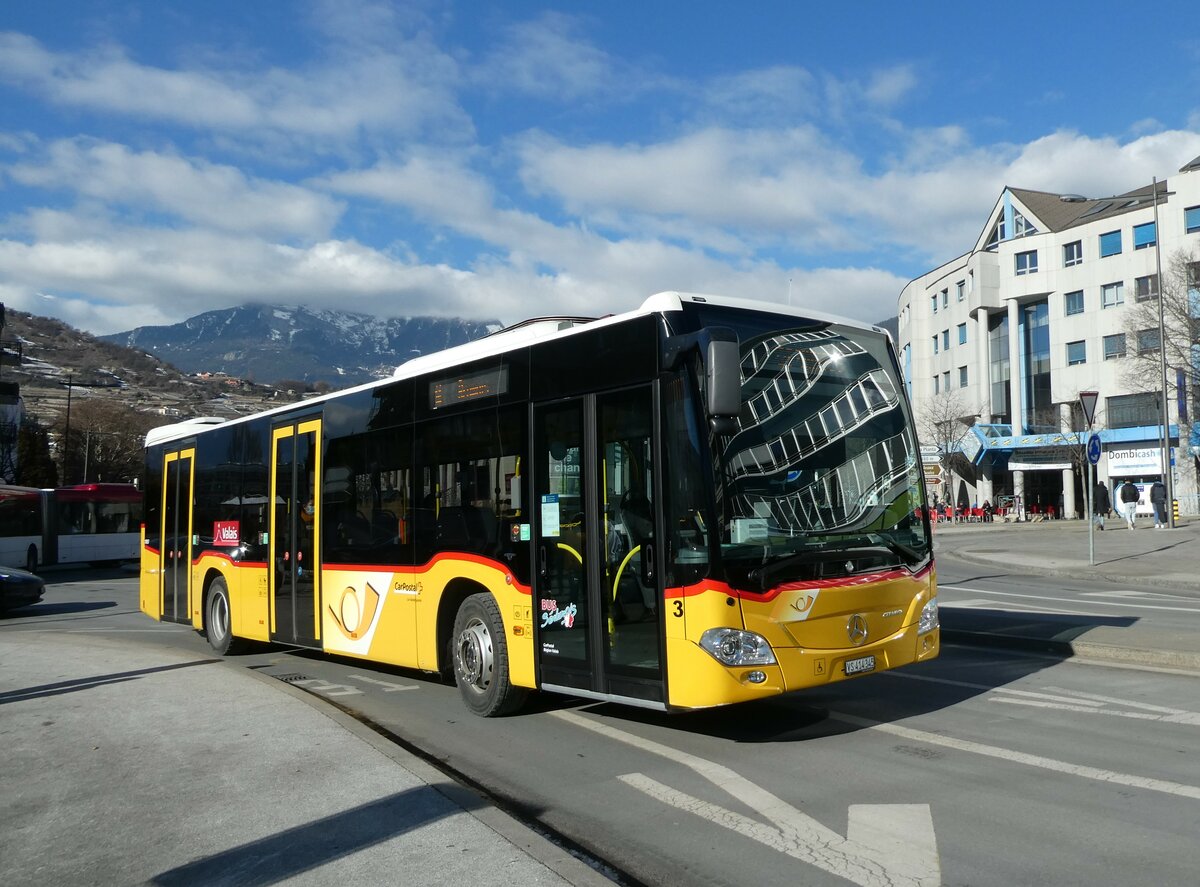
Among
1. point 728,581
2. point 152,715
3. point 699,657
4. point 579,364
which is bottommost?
point 152,715

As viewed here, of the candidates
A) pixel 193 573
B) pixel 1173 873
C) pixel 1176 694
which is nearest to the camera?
pixel 1173 873

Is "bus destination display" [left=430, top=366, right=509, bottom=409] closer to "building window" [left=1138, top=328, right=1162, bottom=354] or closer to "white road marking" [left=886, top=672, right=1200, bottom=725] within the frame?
"white road marking" [left=886, top=672, right=1200, bottom=725]

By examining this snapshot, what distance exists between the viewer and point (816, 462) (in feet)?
24.0

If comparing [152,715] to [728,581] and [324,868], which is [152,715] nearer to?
[324,868]

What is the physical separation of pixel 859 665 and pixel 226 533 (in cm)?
922

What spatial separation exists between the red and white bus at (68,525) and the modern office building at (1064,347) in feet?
134

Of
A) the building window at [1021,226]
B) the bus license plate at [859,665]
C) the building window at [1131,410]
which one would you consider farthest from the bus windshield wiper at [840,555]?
the building window at [1021,226]

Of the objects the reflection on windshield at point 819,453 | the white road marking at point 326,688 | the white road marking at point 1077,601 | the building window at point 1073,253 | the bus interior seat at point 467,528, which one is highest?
the building window at point 1073,253

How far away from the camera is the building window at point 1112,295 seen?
59.6m

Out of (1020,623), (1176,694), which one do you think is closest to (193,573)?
(1020,623)

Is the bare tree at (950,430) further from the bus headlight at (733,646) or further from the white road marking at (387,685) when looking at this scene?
the bus headlight at (733,646)

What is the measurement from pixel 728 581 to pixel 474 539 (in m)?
2.85

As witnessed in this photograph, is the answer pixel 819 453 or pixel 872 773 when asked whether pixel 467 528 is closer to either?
pixel 819 453

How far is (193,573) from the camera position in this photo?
14.6 m
